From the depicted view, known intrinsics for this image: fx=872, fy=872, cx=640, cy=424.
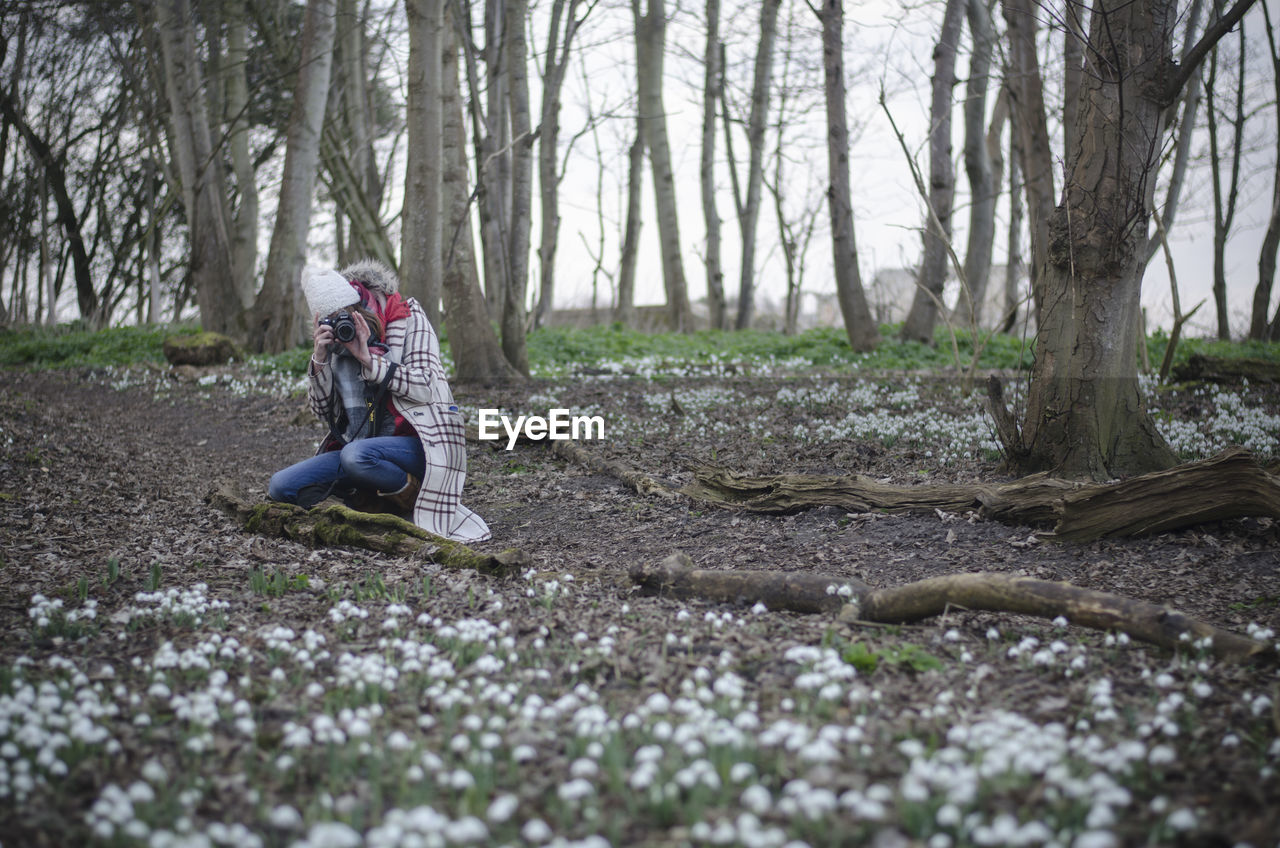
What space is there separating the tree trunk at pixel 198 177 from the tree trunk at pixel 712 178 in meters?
11.3

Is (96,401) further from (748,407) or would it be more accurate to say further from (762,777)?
(762,777)

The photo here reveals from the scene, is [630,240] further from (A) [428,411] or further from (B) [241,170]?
(A) [428,411]

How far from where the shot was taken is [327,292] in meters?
5.88

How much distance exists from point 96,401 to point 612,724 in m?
13.0

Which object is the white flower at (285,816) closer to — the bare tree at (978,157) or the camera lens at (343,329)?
the camera lens at (343,329)

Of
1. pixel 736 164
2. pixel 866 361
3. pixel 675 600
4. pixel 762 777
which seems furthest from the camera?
pixel 736 164

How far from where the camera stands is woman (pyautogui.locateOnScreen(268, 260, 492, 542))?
19.5 ft

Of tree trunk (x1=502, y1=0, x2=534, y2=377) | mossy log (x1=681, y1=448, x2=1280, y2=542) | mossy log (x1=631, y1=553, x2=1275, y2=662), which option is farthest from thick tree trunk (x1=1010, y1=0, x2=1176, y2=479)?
tree trunk (x1=502, y1=0, x2=534, y2=377)

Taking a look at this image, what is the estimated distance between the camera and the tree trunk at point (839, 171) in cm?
1367

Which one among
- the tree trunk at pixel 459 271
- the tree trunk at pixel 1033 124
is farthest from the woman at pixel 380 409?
the tree trunk at pixel 1033 124

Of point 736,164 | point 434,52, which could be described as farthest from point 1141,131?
point 736,164

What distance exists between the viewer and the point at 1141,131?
616cm

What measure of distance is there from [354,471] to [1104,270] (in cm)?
555

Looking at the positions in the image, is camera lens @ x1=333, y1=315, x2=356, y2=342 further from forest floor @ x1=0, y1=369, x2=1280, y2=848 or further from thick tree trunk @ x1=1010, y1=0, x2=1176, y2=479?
thick tree trunk @ x1=1010, y1=0, x2=1176, y2=479
